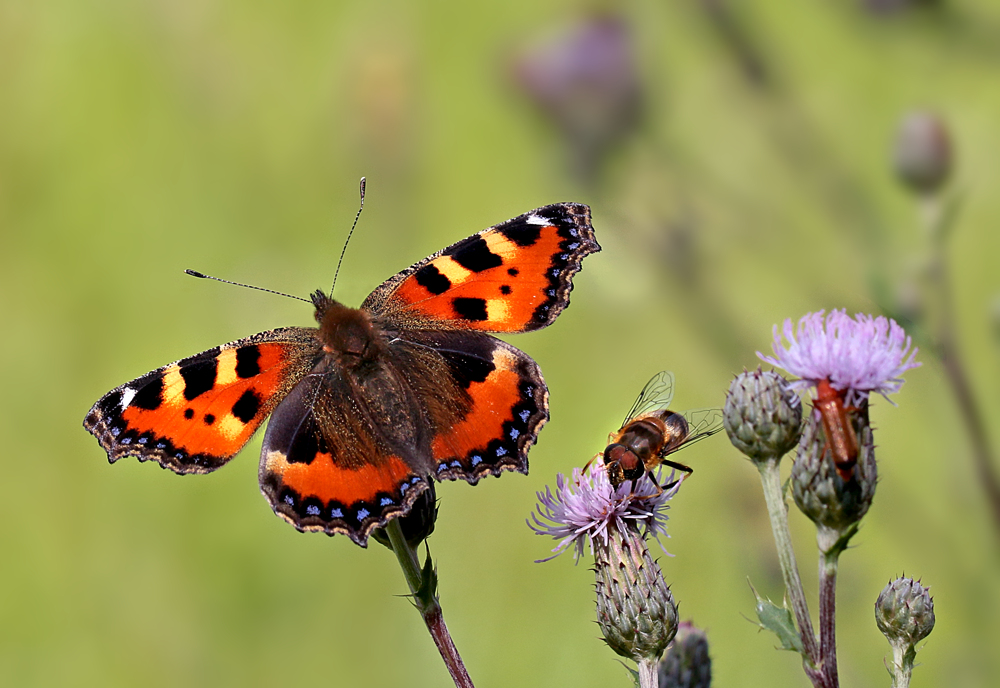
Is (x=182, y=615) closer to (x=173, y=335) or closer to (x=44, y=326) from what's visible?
(x=173, y=335)

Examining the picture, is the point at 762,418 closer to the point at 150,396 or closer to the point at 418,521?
the point at 418,521

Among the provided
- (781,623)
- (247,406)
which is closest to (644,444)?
(781,623)

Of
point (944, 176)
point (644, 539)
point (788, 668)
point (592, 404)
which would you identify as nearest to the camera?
point (644, 539)

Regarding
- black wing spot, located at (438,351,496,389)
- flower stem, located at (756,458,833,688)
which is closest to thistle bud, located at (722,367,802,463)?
flower stem, located at (756,458,833,688)

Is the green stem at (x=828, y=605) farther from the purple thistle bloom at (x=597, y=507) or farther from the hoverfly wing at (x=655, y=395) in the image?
the hoverfly wing at (x=655, y=395)

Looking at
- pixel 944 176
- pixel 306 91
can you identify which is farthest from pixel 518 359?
pixel 306 91

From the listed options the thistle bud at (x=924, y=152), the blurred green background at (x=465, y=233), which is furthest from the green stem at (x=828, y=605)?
the thistle bud at (x=924, y=152)
